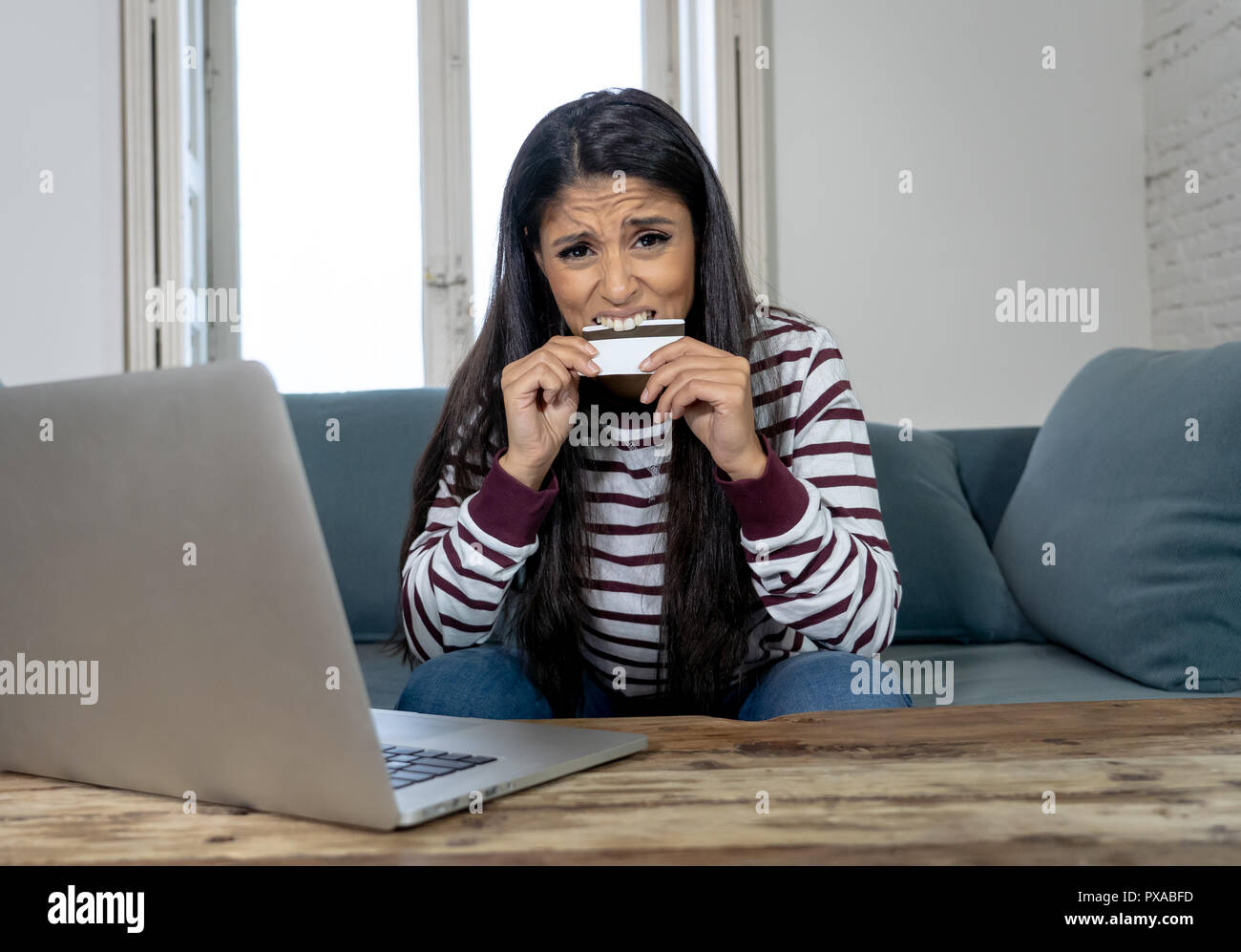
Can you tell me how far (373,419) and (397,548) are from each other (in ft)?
0.88

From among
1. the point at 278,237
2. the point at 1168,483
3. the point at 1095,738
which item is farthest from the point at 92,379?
the point at 278,237

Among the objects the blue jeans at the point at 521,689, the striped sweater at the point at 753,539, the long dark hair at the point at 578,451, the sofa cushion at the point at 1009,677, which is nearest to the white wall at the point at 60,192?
the sofa cushion at the point at 1009,677

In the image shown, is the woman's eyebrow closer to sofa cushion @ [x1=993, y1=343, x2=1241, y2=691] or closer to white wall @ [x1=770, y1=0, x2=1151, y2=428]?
sofa cushion @ [x1=993, y1=343, x2=1241, y2=691]

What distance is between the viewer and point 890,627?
123 cm

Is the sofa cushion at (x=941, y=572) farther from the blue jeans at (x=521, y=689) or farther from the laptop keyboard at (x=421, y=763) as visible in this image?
the laptop keyboard at (x=421, y=763)

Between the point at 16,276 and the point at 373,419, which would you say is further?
the point at 16,276

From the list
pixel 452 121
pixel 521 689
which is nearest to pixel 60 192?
pixel 452 121

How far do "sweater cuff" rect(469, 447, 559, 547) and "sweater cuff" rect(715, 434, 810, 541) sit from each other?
208 mm

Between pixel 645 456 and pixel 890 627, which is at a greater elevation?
pixel 645 456

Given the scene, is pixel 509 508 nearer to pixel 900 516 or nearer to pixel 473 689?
pixel 473 689

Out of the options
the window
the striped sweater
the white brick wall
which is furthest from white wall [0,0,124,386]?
the white brick wall

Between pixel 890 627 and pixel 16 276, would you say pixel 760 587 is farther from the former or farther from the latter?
pixel 16 276

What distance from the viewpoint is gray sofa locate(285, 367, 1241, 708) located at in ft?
6.27

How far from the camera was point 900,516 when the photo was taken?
6.41 ft
